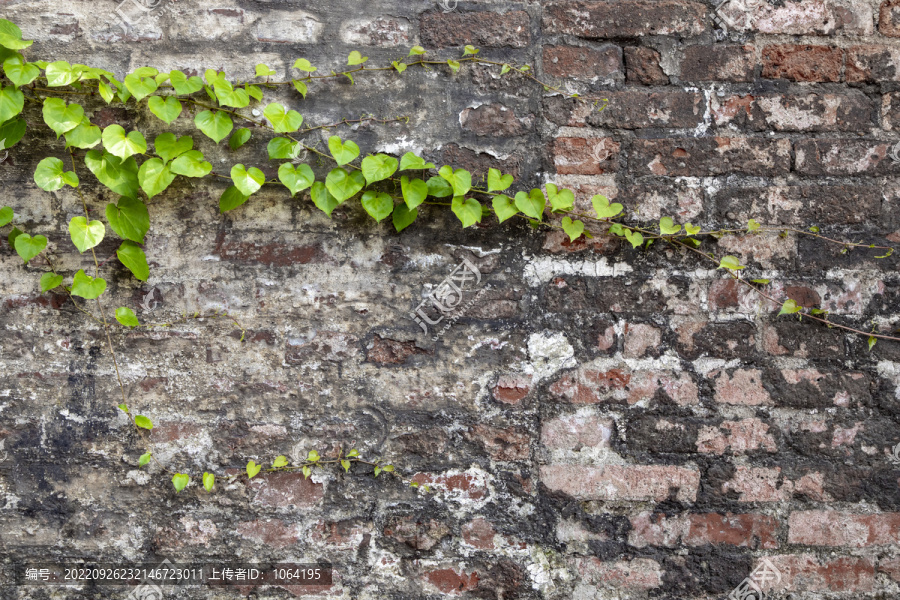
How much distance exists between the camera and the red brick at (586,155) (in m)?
1.17

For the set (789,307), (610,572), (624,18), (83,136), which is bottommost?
(610,572)

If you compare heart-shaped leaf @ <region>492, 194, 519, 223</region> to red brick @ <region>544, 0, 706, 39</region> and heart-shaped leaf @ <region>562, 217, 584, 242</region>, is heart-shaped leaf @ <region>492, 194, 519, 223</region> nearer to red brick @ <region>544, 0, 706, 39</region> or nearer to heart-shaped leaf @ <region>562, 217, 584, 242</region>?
heart-shaped leaf @ <region>562, 217, 584, 242</region>

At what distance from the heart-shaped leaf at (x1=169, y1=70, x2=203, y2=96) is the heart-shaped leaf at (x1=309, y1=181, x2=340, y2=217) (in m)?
0.32

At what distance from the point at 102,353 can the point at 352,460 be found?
2.09 feet

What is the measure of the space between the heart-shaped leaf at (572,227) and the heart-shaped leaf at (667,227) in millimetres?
178

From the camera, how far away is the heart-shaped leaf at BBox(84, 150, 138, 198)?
3.65ft

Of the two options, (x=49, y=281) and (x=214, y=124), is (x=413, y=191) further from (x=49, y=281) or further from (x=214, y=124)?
(x=49, y=281)

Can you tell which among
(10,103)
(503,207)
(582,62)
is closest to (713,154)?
(582,62)

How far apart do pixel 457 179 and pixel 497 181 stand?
0.29 ft

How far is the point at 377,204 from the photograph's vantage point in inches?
44.7

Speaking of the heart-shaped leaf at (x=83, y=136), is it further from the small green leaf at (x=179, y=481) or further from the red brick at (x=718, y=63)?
the red brick at (x=718, y=63)

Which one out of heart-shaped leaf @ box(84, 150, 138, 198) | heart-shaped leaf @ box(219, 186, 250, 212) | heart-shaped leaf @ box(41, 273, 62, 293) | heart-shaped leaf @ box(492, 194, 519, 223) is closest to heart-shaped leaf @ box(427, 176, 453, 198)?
heart-shaped leaf @ box(492, 194, 519, 223)

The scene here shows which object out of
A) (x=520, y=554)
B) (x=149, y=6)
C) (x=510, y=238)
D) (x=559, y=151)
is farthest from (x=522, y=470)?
(x=149, y=6)

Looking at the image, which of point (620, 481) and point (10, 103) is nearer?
point (10, 103)
